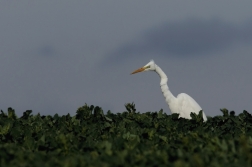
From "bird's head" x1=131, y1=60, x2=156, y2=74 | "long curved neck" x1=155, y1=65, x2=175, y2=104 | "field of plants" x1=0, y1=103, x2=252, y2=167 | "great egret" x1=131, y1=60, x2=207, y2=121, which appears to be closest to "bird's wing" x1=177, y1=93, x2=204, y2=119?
"great egret" x1=131, y1=60, x2=207, y2=121

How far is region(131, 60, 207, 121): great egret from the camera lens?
16733mm

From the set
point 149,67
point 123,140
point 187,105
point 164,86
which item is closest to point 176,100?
point 187,105

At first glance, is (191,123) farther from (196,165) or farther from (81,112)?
(196,165)

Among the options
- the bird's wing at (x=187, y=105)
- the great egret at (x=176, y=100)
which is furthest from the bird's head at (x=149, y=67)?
the bird's wing at (x=187, y=105)

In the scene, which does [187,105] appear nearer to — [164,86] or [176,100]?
[176,100]

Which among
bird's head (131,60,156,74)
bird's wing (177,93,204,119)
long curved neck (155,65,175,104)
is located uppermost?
bird's head (131,60,156,74)

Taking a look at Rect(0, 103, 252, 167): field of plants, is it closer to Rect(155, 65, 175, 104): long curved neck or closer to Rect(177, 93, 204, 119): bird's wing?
→ Rect(177, 93, 204, 119): bird's wing

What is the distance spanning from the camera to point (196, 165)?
612cm

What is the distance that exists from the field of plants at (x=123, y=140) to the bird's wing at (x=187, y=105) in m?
2.68

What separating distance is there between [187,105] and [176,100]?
0.55 m

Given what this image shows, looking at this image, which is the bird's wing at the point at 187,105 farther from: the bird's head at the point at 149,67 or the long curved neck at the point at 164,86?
the bird's head at the point at 149,67

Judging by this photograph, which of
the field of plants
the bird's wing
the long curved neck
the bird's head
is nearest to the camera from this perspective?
the field of plants

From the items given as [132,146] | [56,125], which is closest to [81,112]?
[56,125]

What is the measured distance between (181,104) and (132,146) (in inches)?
356
